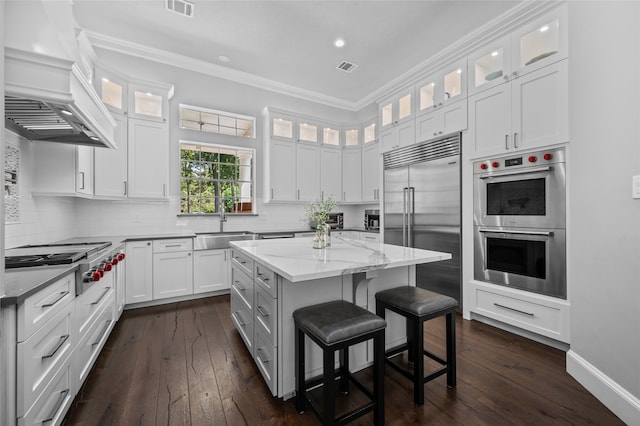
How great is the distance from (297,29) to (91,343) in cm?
364

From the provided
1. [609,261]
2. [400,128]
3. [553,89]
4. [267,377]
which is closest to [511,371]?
[609,261]

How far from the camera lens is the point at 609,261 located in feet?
5.84

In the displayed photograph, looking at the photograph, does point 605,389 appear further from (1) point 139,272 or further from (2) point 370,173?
(1) point 139,272

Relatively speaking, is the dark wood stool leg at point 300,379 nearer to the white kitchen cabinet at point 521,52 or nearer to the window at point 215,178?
the white kitchen cabinet at point 521,52

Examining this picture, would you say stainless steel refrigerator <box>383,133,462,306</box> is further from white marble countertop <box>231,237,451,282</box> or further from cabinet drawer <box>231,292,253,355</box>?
cabinet drawer <box>231,292,253,355</box>

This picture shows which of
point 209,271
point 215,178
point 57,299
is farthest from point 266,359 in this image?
point 215,178

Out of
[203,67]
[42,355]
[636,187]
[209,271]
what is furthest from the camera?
[203,67]

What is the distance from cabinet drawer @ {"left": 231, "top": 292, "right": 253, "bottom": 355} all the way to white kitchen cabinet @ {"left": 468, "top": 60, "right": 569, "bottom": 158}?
2.87 m

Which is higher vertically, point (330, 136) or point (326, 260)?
point (330, 136)

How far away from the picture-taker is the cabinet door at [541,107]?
7.94 ft

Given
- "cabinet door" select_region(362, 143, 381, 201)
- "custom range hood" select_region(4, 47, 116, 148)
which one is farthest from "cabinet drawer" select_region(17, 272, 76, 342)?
"cabinet door" select_region(362, 143, 381, 201)

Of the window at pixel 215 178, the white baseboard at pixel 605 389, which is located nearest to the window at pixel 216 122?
the window at pixel 215 178

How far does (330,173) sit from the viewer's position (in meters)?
5.24

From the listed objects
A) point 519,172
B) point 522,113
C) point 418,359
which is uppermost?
point 522,113
